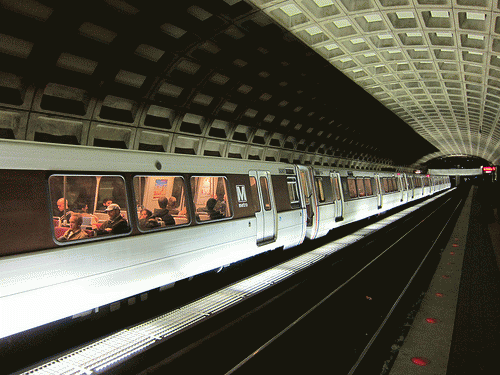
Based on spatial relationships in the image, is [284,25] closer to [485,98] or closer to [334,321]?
[334,321]

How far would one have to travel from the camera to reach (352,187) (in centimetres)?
1644

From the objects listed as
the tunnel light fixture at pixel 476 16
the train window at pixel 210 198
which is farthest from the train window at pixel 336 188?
the train window at pixel 210 198

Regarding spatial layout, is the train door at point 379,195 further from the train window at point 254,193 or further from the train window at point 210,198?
the train window at point 210,198

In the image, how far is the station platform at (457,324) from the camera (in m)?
4.49

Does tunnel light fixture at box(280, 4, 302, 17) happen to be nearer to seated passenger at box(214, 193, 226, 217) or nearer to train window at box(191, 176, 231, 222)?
train window at box(191, 176, 231, 222)

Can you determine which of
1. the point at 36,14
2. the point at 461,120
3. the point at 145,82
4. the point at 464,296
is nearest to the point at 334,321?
the point at 464,296

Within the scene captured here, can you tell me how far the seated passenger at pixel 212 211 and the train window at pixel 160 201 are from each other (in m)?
0.77

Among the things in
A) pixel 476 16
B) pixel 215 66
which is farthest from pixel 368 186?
pixel 215 66

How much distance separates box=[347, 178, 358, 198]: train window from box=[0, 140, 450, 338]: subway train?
23.5ft

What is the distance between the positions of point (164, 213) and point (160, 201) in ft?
0.75

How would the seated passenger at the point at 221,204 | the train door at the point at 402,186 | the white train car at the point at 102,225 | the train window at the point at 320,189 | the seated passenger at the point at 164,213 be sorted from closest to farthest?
the white train car at the point at 102,225, the seated passenger at the point at 164,213, the seated passenger at the point at 221,204, the train window at the point at 320,189, the train door at the point at 402,186

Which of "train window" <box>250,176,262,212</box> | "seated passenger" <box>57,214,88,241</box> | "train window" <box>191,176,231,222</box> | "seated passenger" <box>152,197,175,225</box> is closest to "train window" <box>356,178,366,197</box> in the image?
"train window" <box>250,176,262,212</box>

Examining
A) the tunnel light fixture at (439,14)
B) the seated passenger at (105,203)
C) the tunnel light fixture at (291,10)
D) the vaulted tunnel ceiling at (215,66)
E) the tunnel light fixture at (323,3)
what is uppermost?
the tunnel light fixture at (323,3)

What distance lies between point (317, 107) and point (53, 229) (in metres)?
20.3
